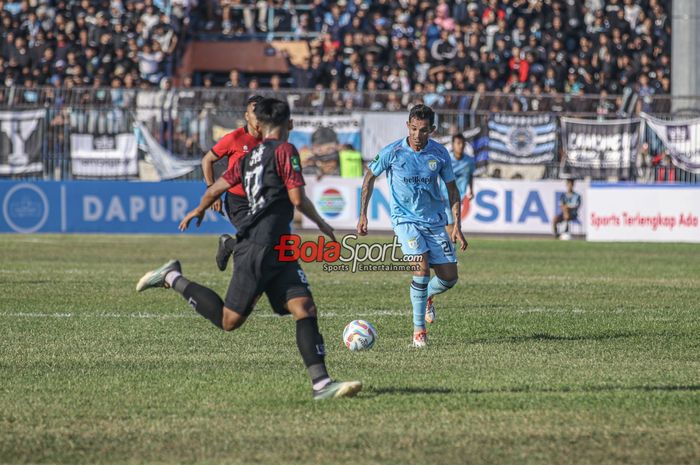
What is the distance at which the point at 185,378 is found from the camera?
862cm

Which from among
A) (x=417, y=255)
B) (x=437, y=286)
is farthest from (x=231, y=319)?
(x=437, y=286)

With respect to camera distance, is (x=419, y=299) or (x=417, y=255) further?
(x=417, y=255)

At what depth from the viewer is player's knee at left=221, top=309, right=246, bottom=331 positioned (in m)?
7.93

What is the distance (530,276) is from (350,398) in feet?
35.6

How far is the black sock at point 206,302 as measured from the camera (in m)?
8.09

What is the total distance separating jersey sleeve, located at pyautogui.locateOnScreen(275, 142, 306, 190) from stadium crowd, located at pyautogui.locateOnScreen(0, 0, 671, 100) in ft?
77.1

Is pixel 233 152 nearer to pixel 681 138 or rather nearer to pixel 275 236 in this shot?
pixel 275 236

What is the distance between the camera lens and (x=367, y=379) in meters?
8.61

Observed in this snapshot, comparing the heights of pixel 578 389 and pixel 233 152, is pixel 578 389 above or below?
below

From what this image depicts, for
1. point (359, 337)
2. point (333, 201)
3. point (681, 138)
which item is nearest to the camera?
point (359, 337)

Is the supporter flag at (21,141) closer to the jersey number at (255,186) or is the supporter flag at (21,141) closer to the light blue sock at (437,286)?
the light blue sock at (437,286)

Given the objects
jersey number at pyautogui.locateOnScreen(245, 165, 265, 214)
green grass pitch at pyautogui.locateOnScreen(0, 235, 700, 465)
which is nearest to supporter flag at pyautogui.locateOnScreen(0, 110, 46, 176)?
green grass pitch at pyautogui.locateOnScreen(0, 235, 700, 465)

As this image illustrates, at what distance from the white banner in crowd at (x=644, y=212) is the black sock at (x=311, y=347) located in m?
20.0

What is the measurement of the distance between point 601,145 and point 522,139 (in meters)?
1.78
